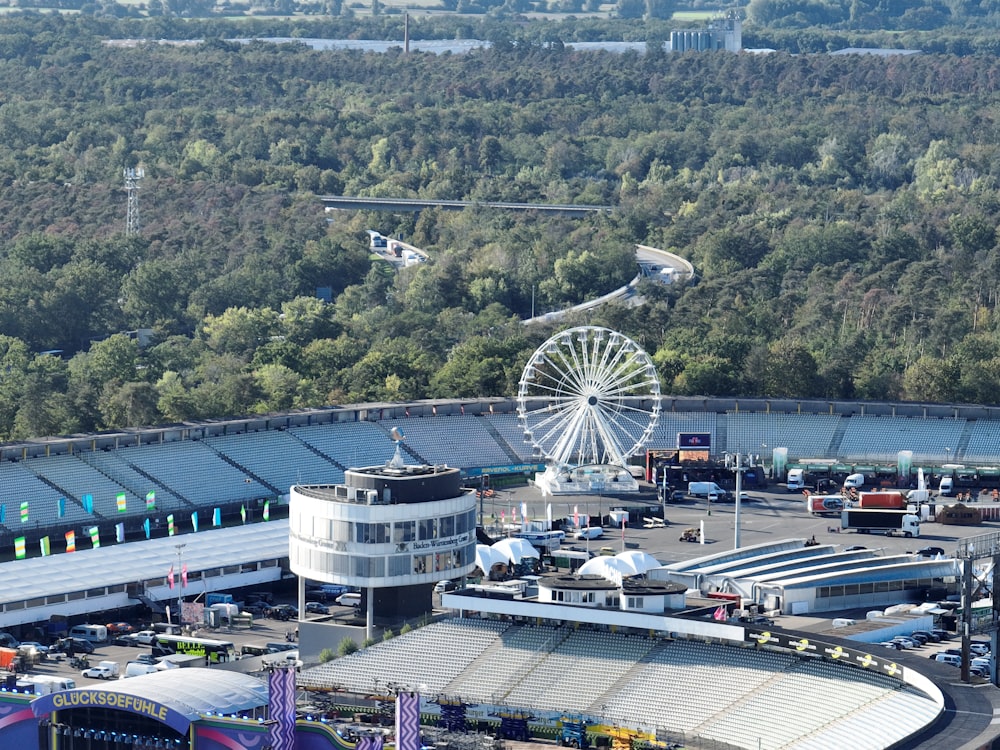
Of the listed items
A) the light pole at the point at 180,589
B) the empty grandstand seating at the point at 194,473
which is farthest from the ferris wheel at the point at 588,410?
the light pole at the point at 180,589

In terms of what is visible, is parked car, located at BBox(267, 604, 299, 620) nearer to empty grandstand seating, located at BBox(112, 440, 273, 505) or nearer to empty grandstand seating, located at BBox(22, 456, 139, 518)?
empty grandstand seating, located at BBox(22, 456, 139, 518)

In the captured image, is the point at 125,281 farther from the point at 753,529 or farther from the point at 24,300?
the point at 753,529

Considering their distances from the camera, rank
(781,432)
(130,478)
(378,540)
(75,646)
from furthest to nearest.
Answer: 1. (781,432)
2. (130,478)
3. (75,646)
4. (378,540)

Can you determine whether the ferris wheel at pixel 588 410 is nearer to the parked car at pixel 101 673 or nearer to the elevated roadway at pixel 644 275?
the parked car at pixel 101 673

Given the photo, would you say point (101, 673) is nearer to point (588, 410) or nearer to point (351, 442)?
point (351, 442)

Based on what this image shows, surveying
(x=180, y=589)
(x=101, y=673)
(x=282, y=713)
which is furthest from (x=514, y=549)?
(x=282, y=713)

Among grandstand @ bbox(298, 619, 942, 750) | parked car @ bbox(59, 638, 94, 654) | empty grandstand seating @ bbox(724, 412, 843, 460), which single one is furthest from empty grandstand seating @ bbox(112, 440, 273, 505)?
grandstand @ bbox(298, 619, 942, 750)
